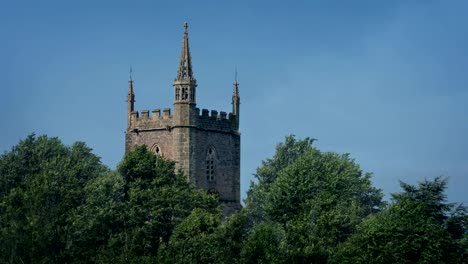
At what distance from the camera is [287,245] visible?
275ft

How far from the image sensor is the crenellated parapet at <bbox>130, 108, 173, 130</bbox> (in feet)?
351

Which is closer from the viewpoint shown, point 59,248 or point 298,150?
point 59,248

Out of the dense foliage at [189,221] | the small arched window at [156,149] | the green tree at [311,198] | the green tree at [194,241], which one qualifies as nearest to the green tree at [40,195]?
the dense foliage at [189,221]

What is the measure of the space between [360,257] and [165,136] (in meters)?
32.0

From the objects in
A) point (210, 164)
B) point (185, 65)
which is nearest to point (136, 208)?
point (210, 164)

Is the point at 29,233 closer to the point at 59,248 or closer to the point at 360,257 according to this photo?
the point at 59,248

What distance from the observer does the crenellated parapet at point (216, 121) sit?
107 meters

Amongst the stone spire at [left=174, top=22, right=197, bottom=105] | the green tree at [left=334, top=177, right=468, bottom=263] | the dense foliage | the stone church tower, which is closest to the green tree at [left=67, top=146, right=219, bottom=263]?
the dense foliage

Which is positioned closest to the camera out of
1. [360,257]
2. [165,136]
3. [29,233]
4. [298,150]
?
[360,257]

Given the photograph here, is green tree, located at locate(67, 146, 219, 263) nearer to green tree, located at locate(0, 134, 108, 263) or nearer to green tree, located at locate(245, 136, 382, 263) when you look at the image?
green tree, located at locate(0, 134, 108, 263)

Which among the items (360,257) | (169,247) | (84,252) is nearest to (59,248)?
(84,252)

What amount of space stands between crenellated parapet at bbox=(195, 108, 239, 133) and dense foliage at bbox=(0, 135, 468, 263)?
7.37 metres

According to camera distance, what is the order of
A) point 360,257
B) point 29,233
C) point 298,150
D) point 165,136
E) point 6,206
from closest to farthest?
point 360,257, point 29,233, point 6,206, point 165,136, point 298,150

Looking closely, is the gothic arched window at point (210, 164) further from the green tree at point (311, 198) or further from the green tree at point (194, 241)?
the green tree at point (194, 241)
